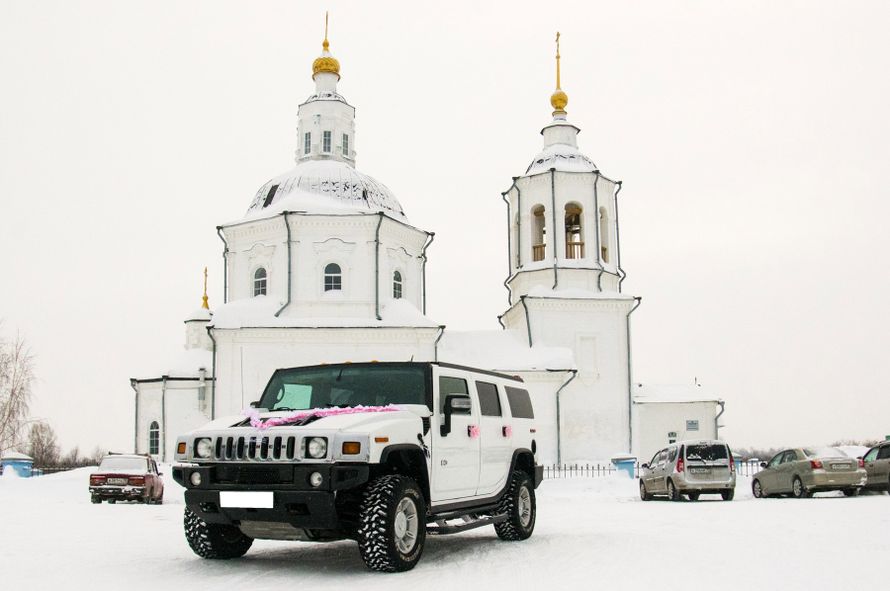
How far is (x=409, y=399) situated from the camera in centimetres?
912

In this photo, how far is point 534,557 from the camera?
30.2 ft

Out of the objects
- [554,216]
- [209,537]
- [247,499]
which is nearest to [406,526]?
[247,499]

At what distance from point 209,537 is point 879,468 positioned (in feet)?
54.4

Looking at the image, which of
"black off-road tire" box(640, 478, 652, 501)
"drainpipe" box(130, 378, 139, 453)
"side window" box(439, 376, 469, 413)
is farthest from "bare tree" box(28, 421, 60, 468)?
"side window" box(439, 376, 469, 413)

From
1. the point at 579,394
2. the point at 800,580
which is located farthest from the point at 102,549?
the point at 579,394

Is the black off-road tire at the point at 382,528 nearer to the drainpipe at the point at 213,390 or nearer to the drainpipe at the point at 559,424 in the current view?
the drainpipe at the point at 213,390

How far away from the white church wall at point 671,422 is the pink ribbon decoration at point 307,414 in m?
Result: 33.6

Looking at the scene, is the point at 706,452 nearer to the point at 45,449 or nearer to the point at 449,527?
the point at 449,527

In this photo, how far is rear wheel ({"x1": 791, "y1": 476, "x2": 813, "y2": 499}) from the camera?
19250mm

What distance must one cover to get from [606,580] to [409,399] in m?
2.66

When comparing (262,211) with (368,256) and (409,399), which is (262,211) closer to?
(368,256)

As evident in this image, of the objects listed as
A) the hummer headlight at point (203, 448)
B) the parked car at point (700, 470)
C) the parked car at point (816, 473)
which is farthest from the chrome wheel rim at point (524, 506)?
the parked car at point (816, 473)

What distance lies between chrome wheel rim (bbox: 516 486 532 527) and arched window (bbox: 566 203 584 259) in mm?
27245

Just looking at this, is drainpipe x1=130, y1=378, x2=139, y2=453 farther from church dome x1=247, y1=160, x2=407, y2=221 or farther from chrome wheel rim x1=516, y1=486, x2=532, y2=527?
chrome wheel rim x1=516, y1=486, x2=532, y2=527
